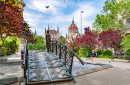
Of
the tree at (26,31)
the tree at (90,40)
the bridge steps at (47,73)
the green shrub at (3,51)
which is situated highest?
the tree at (26,31)

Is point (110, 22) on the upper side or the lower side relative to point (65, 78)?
upper

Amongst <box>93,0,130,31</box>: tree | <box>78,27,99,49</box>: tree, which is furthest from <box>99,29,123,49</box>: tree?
<box>93,0,130,31</box>: tree

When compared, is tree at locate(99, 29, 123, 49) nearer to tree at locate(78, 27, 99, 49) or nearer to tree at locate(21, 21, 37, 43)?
tree at locate(78, 27, 99, 49)

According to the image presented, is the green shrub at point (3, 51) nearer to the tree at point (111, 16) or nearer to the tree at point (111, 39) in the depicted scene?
the tree at point (111, 39)

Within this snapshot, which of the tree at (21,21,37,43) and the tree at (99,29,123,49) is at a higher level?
the tree at (21,21,37,43)

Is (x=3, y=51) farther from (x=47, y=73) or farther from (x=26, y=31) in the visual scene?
(x=26, y=31)

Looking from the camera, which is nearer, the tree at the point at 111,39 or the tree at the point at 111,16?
the tree at the point at 111,39

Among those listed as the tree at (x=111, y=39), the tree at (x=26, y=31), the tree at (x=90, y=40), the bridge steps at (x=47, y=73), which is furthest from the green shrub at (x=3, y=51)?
the tree at (x=111, y=39)

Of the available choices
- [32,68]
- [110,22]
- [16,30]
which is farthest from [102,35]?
[32,68]

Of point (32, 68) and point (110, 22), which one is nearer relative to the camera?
point (32, 68)

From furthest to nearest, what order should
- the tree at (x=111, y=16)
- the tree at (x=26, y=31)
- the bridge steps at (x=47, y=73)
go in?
the tree at (x=111, y=16)
the tree at (x=26, y=31)
the bridge steps at (x=47, y=73)

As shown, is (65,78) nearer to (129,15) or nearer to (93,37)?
(93,37)

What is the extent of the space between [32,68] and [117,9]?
2359 centimetres

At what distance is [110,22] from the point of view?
2517 centimetres
